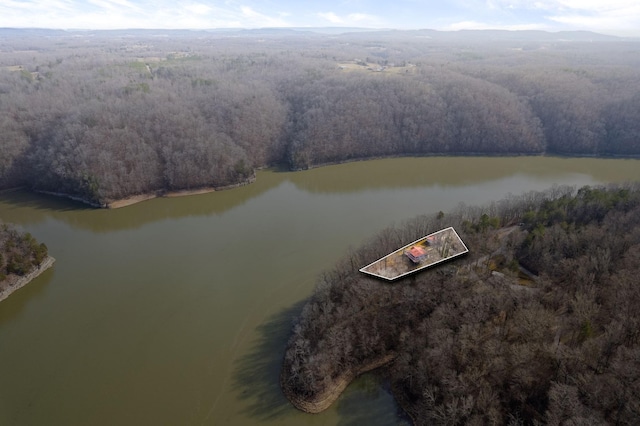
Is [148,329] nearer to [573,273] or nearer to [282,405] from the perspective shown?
[282,405]

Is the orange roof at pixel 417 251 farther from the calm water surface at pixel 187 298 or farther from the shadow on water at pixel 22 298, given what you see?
the shadow on water at pixel 22 298

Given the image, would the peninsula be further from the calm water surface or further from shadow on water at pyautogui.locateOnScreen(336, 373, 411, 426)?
shadow on water at pyautogui.locateOnScreen(336, 373, 411, 426)

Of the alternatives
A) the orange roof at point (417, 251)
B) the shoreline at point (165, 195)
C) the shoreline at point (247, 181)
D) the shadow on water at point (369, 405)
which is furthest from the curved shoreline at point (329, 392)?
the shoreline at point (247, 181)

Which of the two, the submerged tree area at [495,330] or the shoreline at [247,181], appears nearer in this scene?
the submerged tree area at [495,330]

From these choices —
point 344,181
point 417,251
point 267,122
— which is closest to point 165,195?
point 267,122

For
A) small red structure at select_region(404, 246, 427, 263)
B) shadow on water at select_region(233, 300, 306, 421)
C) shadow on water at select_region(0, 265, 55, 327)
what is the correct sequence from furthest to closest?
shadow on water at select_region(0, 265, 55, 327) → small red structure at select_region(404, 246, 427, 263) → shadow on water at select_region(233, 300, 306, 421)

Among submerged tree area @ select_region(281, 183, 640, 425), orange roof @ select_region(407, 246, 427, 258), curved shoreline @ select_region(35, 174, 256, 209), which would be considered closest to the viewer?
submerged tree area @ select_region(281, 183, 640, 425)

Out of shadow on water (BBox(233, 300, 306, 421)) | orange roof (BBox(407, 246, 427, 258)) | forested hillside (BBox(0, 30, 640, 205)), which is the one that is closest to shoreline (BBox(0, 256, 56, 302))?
forested hillside (BBox(0, 30, 640, 205))

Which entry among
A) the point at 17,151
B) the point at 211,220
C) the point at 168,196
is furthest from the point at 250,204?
the point at 17,151
